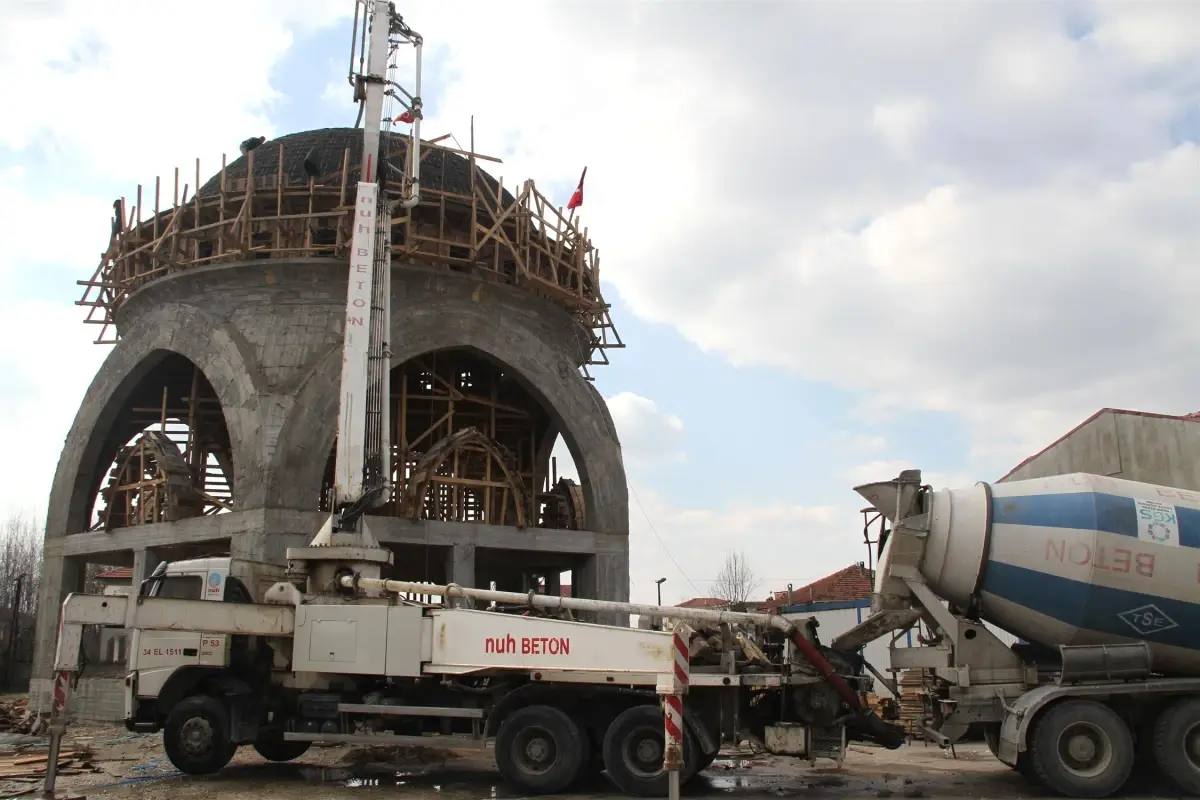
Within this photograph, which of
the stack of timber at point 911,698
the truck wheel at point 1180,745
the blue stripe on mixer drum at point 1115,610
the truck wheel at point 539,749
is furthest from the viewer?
the stack of timber at point 911,698

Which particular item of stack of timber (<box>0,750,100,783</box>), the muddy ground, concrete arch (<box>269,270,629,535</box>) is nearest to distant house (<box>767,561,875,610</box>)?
concrete arch (<box>269,270,629,535</box>)

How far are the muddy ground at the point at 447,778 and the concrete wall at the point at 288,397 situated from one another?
21.4 feet

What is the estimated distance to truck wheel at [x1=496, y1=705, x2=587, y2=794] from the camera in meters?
11.7

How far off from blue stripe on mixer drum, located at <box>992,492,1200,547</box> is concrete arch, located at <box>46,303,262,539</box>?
15176mm

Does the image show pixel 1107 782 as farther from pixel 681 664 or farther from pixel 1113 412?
pixel 1113 412

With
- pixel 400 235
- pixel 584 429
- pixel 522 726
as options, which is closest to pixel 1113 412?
pixel 584 429

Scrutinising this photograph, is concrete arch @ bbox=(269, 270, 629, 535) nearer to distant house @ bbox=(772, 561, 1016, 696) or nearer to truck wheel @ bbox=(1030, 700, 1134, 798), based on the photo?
distant house @ bbox=(772, 561, 1016, 696)

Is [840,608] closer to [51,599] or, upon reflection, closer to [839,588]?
[839,588]

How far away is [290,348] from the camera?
2253cm

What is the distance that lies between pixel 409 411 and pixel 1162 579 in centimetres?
1904

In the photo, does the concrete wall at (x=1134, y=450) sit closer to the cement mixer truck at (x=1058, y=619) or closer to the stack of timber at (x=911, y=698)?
the stack of timber at (x=911, y=698)

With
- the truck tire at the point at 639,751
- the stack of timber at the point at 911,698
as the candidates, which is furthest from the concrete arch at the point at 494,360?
the truck tire at the point at 639,751

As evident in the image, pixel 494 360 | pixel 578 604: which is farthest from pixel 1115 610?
pixel 494 360

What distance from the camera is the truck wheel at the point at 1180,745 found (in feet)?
36.0
